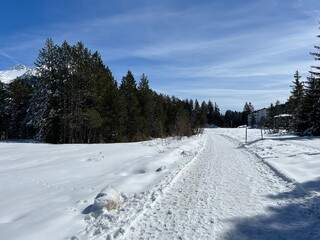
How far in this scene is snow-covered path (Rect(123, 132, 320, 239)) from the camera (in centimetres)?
533

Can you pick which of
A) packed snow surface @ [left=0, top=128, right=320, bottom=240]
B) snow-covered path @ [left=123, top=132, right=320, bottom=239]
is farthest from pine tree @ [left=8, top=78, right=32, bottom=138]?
snow-covered path @ [left=123, top=132, right=320, bottom=239]

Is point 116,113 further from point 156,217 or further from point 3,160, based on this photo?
point 156,217

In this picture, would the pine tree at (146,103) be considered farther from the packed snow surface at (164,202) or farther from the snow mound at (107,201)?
the snow mound at (107,201)

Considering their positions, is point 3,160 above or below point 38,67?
below

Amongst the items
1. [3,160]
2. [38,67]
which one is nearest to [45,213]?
[3,160]

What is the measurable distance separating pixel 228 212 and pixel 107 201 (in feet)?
8.46

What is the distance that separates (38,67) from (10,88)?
17692 mm

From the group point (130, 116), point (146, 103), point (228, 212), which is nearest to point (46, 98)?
point (130, 116)

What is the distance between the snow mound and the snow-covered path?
2.50ft

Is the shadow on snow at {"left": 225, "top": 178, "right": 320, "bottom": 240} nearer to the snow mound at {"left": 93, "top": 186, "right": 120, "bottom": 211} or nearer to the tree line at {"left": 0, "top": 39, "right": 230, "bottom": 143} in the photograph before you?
the snow mound at {"left": 93, "top": 186, "right": 120, "bottom": 211}

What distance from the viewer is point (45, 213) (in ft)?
21.2

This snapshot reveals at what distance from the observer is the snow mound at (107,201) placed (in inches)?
262

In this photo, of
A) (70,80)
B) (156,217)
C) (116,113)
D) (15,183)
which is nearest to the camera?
(156,217)

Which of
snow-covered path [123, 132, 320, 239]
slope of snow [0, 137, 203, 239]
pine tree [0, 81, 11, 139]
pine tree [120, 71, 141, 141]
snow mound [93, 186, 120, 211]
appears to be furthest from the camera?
pine tree [0, 81, 11, 139]
